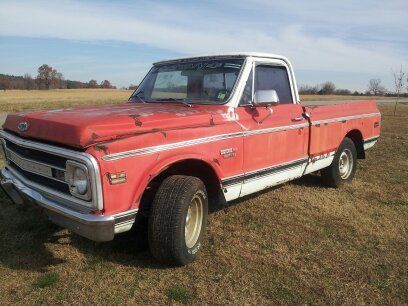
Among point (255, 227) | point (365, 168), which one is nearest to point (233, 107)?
point (255, 227)

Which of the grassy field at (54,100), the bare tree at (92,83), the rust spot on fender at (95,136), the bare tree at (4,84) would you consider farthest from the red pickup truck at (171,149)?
the bare tree at (92,83)

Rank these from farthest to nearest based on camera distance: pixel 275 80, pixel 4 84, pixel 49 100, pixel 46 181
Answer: pixel 4 84
pixel 49 100
pixel 275 80
pixel 46 181

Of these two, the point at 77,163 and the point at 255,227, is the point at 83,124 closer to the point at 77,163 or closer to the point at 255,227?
the point at 77,163

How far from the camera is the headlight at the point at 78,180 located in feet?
10.0

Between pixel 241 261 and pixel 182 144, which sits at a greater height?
pixel 182 144

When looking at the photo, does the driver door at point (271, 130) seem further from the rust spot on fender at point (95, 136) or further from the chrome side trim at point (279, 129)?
the rust spot on fender at point (95, 136)

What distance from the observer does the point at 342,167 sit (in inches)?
262

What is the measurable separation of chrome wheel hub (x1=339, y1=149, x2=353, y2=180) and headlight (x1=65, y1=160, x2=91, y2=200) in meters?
4.61

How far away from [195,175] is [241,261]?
3.04 ft

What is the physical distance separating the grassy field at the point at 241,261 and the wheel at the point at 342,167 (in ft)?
2.53

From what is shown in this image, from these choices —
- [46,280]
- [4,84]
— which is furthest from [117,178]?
[4,84]

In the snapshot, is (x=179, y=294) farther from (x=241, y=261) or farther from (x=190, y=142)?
(x=190, y=142)

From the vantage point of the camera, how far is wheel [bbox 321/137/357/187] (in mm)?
6254

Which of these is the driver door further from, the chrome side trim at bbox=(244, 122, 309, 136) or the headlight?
the headlight
